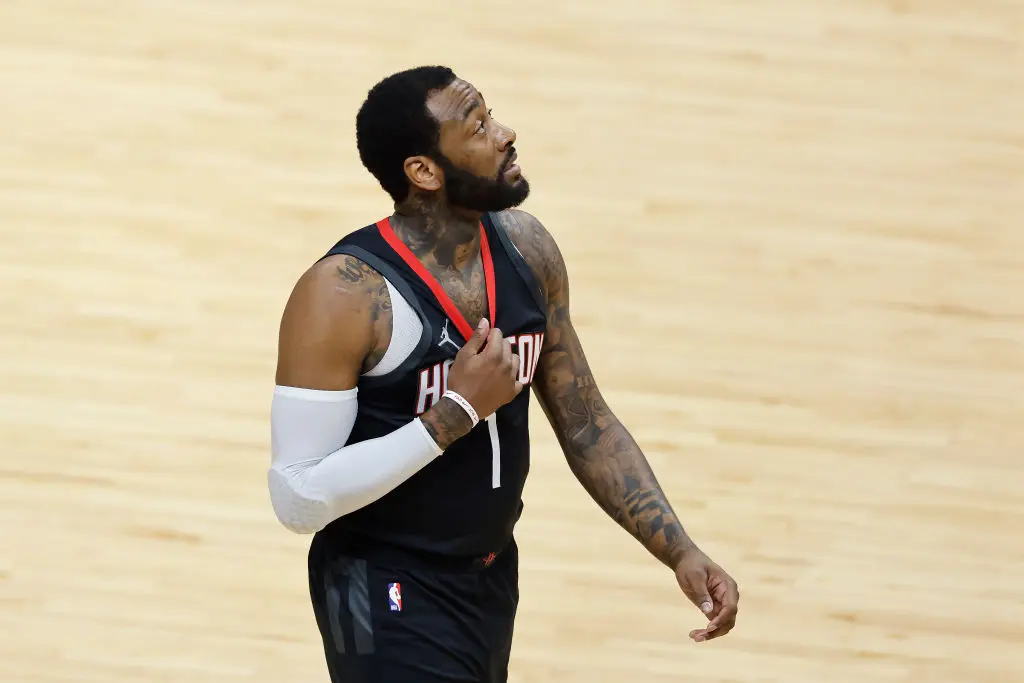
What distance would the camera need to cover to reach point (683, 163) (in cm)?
414

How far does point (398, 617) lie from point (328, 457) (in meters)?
0.29

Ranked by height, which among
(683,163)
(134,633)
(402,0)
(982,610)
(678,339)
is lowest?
(134,633)

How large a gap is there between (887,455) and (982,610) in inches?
17.7

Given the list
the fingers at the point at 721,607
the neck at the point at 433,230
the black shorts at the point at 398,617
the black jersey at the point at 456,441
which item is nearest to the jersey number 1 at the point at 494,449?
the black jersey at the point at 456,441

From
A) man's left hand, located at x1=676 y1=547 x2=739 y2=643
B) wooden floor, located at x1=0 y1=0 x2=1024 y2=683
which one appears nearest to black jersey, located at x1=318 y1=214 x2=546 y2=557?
man's left hand, located at x1=676 y1=547 x2=739 y2=643

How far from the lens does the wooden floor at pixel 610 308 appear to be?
11.6 feet

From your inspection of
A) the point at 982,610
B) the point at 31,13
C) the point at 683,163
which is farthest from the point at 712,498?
the point at 31,13

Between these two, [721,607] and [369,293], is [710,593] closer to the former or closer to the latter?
[721,607]

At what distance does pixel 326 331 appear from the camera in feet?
6.49

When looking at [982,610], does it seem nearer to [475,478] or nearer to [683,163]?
[683,163]

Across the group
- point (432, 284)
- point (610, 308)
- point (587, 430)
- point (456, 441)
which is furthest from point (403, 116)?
point (610, 308)

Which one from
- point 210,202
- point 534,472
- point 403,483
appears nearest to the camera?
point 403,483

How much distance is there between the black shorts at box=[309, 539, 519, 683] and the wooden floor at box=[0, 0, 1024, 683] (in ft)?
4.21

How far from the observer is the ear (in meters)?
2.06
